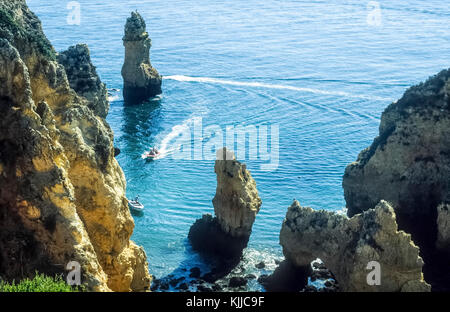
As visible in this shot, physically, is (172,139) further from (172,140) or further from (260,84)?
(260,84)

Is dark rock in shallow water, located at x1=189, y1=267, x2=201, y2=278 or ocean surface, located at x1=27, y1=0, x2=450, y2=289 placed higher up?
ocean surface, located at x1=27, y1=0, x2=450, y2=289

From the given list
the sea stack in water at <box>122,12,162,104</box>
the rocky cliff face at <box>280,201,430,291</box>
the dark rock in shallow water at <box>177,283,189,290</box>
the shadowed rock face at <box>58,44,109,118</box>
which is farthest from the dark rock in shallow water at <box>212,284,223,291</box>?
the sea stack in water at <box>122,12,162,104</box>

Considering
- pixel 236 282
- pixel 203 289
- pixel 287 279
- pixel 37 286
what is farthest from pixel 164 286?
pixel 37 286

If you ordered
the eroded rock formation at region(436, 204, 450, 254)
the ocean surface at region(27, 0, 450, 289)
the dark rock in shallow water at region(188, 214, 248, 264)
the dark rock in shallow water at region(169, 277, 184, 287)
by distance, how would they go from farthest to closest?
the ocean surface at region(27, 0, 450, 289), the dark rock in shallow water at region(188, 214, 248, 264), the dark rock in shallow water at region(169, 277, 184, 287), the eroded rock formation at region(436, 204, 450, 254)

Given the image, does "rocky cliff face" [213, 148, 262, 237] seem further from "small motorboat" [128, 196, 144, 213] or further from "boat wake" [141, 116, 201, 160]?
"boat wake" [141, 116, 201, 160]

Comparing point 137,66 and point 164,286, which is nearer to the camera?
point 164,286

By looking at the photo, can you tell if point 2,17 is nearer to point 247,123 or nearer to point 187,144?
point 187,144
